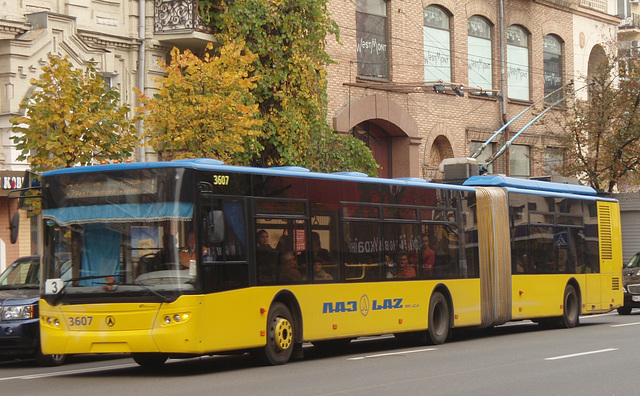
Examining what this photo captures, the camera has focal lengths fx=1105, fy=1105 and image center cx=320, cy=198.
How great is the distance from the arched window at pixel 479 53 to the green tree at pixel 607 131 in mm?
3587

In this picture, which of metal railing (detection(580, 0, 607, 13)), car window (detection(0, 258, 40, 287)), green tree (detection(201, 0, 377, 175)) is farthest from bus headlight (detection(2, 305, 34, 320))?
metal railing (detection(580, 0, 607, 13))

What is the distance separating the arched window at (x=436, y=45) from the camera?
36.3 m

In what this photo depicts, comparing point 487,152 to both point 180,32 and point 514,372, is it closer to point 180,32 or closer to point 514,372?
point 180,32

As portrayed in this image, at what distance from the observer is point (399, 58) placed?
114ft

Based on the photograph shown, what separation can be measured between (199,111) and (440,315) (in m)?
6.62

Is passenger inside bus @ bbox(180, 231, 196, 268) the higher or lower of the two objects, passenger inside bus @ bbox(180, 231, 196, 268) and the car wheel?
the higher

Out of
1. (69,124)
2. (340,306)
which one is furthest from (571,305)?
(69,124)

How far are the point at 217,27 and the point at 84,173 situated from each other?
46.1 feet

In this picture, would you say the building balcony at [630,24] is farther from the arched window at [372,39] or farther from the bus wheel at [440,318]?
the bus wheel at [440,318]

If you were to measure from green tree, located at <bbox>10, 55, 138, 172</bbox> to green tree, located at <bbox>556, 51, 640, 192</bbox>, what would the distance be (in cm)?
2292

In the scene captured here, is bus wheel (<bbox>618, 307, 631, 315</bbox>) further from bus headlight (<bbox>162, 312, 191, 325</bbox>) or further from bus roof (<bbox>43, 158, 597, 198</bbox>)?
bus headlight (<bbox>162, 312, 191, 325</bbox>)

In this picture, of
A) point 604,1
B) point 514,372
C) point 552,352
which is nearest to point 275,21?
point 552,352

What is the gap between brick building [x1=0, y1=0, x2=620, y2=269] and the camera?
24.2 meters

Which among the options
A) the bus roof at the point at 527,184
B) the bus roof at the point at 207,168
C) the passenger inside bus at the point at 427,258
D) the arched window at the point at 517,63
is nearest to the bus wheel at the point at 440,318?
the passenger inside bus at the point at 427,258
